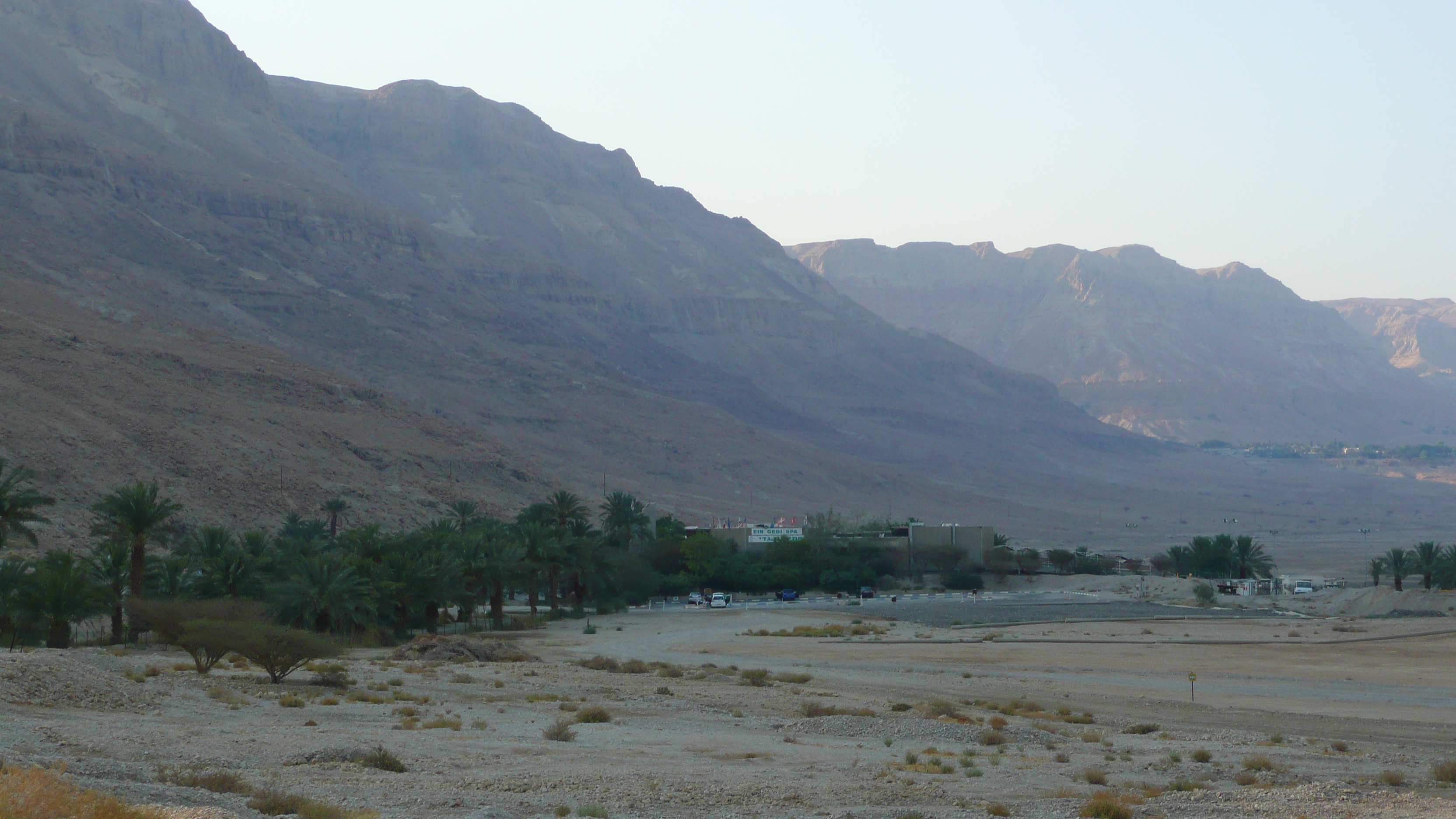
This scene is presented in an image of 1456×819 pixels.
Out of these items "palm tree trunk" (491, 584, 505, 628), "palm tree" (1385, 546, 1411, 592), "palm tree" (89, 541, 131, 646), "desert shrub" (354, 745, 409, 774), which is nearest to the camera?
"desert shrub" (354, 745, 409, 774)

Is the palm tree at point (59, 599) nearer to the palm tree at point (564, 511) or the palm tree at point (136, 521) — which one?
the palm tree at point (136, 521)

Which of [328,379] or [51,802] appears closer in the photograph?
[51,802]

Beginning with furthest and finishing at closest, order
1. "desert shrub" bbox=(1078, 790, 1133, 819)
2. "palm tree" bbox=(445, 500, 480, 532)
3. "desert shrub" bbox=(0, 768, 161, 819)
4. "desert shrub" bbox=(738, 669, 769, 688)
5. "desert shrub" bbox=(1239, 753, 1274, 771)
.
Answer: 1. "palm tree" bbox=(445, 500, 480, 532)
2. "desert shrub" bbox=(738, 669, 769, 688)
3. "desert shrub" bbox=(1239, 753, 1274, 771)
4. "desert shrub" bbox=(1078, 790, 1133, 819)
5. "desert shrub" bbox=(0, 768, 161, 819)

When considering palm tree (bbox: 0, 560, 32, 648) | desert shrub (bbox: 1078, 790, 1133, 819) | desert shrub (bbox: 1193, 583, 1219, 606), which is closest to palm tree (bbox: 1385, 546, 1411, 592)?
desert shrub (bbox: 1193, 583, 1219, 606)

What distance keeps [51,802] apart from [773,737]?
50.3 ft

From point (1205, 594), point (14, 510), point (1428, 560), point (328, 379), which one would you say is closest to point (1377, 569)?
point (1428, 560)

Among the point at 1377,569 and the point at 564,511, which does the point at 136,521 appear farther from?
the point at 1377,569

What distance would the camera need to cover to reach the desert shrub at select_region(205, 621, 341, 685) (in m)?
28.7

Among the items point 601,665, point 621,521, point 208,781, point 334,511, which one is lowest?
point 601,665

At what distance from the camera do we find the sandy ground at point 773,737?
16.6 m

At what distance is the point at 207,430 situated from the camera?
97938 millimetres

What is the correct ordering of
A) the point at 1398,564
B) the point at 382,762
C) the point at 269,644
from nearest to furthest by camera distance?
the point at 382,762 < the point at 269,644 < the point at 1398,564

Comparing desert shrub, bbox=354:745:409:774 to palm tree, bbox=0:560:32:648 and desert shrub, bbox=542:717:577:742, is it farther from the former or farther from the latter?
palm tree, bbox=0:560:32:648

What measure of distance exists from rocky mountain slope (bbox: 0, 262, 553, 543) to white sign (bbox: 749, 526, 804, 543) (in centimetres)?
2142
